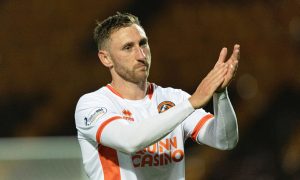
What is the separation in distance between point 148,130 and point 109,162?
1.15ft

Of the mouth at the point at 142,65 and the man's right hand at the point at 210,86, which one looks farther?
the mouth at the point at 142,65

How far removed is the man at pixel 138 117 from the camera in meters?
2.26

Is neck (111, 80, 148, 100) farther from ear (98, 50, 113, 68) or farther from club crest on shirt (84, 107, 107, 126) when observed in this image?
club crest on shirt (84, 107, 107, 126)

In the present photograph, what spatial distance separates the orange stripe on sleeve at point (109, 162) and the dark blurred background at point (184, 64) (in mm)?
1938

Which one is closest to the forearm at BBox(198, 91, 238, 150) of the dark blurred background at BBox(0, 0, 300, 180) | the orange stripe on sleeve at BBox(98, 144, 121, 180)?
the orange stripe on sleeve at BBox(98, 144, 121, 180)

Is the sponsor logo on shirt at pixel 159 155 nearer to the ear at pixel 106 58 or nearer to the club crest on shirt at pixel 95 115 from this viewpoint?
the club crest on shirt at pixel 95 115

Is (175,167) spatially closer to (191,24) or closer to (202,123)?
(202,123)

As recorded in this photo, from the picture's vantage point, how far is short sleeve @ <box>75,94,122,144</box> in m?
2.39

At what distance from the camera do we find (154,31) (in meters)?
4.84

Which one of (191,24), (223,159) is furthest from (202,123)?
(191,24)

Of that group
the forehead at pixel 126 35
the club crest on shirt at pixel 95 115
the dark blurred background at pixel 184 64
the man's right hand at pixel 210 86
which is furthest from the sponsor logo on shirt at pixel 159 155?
the dark blurred background at pixel 184 64

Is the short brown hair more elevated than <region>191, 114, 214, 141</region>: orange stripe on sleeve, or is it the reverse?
the short brown hair

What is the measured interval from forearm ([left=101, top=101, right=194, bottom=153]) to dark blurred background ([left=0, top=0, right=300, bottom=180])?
217 cm

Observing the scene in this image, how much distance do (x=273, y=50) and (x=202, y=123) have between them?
2.44m
